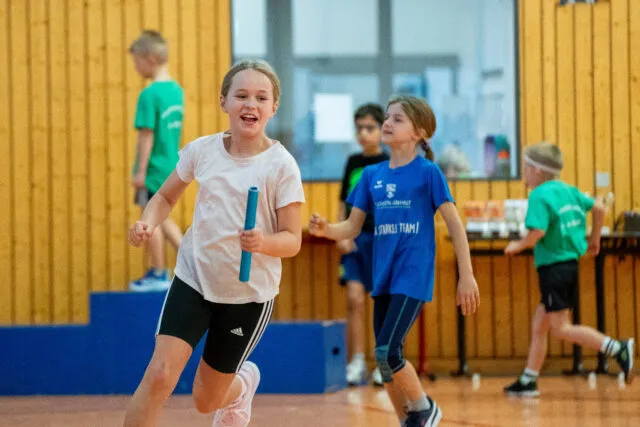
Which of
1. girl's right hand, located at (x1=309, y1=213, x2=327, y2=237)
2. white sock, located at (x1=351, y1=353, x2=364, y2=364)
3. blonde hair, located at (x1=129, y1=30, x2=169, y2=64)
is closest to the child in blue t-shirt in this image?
girl's right hand, located at (x1=309, y1=213, x2=327, y2=237)

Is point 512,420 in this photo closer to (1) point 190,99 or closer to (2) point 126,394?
(2) point 126,394

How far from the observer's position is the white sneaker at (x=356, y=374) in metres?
7.21

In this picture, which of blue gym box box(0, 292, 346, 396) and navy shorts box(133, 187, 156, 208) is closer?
navy shorts box(133, 187, 156, 208)

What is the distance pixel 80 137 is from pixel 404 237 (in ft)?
13.7

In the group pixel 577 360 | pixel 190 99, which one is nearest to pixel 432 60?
pixel 190 99

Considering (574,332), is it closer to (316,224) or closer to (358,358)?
(358,358)

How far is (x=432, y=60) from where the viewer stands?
798cm

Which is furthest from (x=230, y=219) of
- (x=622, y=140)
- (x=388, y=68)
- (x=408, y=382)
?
(x=622, y=140)

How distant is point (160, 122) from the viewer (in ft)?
21.8

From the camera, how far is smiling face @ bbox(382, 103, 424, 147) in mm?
4727

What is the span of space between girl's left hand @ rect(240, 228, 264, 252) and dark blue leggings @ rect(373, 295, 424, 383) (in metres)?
1.38

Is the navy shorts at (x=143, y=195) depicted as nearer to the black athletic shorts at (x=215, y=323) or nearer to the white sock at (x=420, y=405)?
the white sock at (x=420, y=405)

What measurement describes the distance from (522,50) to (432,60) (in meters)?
0.69

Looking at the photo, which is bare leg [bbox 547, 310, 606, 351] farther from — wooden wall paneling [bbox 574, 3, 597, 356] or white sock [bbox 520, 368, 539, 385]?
wooden wall paneling [bbox 574, 3, 597, 356]
